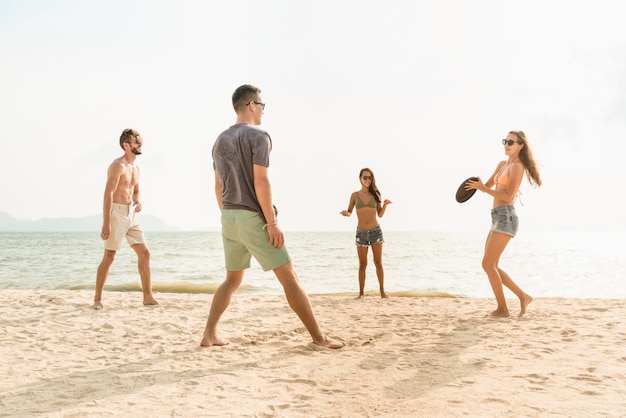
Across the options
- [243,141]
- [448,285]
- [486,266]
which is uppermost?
[243,141]

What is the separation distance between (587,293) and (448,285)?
15.2 ft

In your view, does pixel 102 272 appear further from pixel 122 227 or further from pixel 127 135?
pixel 127 135

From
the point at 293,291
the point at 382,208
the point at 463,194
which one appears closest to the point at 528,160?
the point at 463,194

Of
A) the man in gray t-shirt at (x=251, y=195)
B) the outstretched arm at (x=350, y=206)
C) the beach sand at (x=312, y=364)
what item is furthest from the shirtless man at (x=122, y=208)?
the outstretched arm at (x=350, y=206)

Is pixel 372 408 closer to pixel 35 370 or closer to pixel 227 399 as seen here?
pixel 227 399

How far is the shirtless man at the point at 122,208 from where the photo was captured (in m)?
6.91

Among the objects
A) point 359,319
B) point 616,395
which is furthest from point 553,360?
point 359,319

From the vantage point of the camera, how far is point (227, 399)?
11.3ft

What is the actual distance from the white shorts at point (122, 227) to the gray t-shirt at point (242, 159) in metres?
3.12

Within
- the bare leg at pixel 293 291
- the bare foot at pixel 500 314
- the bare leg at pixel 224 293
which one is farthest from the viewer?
the bare foot at pixel 500 314

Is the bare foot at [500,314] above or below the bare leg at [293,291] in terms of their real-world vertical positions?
below

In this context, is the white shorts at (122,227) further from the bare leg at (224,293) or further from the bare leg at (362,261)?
the bare leg at (362,261)

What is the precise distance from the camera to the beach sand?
3.31 metres

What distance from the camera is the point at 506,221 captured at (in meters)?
6.35
